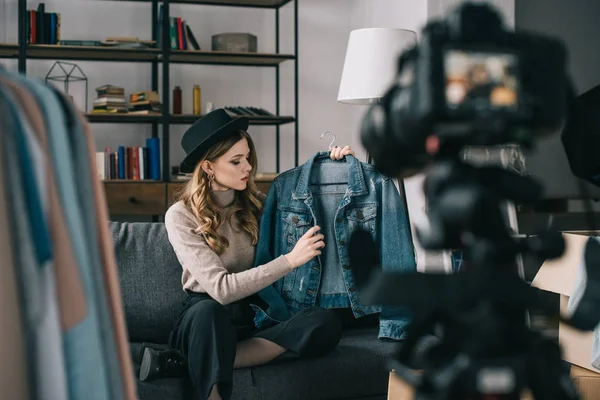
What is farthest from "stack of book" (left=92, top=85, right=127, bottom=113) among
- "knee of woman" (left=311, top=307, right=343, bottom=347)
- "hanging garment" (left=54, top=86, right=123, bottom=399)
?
"hanging garment" (left=54, top=86, right=123, bottom=399)

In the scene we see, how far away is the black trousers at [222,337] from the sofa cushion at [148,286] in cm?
9

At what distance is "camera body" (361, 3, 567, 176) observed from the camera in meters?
0.71

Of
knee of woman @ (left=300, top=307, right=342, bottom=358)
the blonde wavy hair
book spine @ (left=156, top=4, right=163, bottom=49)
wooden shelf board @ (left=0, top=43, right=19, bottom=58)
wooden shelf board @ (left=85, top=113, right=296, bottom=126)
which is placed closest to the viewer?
knee of woman @ (left=300, top=307, right=342, bottom=358)

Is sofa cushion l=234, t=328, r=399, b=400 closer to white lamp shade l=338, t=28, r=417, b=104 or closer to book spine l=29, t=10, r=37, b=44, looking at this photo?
white lamp shade l=338, t=28, r=417, b=104

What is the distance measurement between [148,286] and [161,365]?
0.42 meters

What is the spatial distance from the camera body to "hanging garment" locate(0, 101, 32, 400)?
536mm

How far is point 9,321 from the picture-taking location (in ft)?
3.30

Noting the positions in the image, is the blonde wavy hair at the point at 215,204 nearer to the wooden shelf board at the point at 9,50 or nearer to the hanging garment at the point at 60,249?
the hanging garment at the point at 60,249

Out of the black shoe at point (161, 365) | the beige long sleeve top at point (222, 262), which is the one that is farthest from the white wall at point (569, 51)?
the black shoe at point (161, 365)

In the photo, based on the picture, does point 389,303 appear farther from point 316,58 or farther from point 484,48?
point 316,58

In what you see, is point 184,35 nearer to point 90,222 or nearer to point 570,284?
point 570,284

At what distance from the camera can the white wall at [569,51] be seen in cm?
568

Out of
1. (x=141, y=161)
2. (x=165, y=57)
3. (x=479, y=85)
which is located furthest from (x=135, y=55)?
(x=479, y=85)

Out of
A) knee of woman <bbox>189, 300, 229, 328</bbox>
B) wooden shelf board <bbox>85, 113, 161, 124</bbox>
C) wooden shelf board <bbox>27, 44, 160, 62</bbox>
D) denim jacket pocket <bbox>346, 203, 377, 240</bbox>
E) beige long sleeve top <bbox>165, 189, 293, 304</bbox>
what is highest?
wooden shelf board <bbox>27, 44, 160, 62</bbox>
